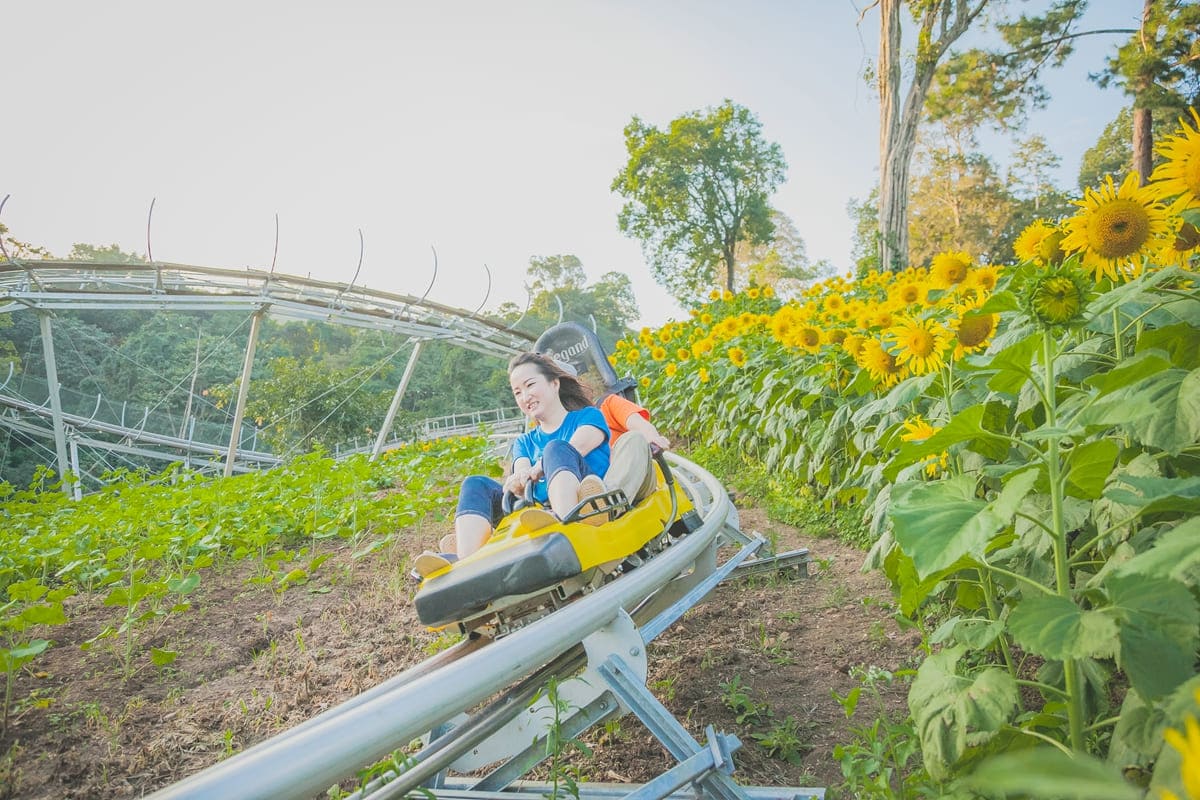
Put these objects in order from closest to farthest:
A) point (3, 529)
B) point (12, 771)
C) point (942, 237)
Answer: point (12, 771), point (3, 529), point (942, 237)

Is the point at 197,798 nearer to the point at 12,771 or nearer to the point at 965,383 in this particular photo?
the point at 12,771

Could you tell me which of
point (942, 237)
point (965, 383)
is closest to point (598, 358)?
point (965, 383)

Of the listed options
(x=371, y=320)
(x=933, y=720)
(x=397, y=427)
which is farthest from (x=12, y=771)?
(x=397, y=427)

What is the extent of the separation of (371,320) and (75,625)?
686 centimetres

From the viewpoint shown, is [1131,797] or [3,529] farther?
[3,529]

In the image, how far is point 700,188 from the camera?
1166 inches

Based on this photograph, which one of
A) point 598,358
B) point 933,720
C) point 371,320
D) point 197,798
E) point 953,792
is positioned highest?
point 371,320

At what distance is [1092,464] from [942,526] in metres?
0.39

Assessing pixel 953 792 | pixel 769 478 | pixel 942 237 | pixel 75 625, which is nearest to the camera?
pixel 953 792

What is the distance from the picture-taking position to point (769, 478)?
5117 mm

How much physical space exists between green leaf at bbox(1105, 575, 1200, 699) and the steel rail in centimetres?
101

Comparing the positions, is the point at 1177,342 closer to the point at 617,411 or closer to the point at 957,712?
the point at 957,712

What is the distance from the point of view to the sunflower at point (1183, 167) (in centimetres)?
146

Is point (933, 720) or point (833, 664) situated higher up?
point (933, 720)
